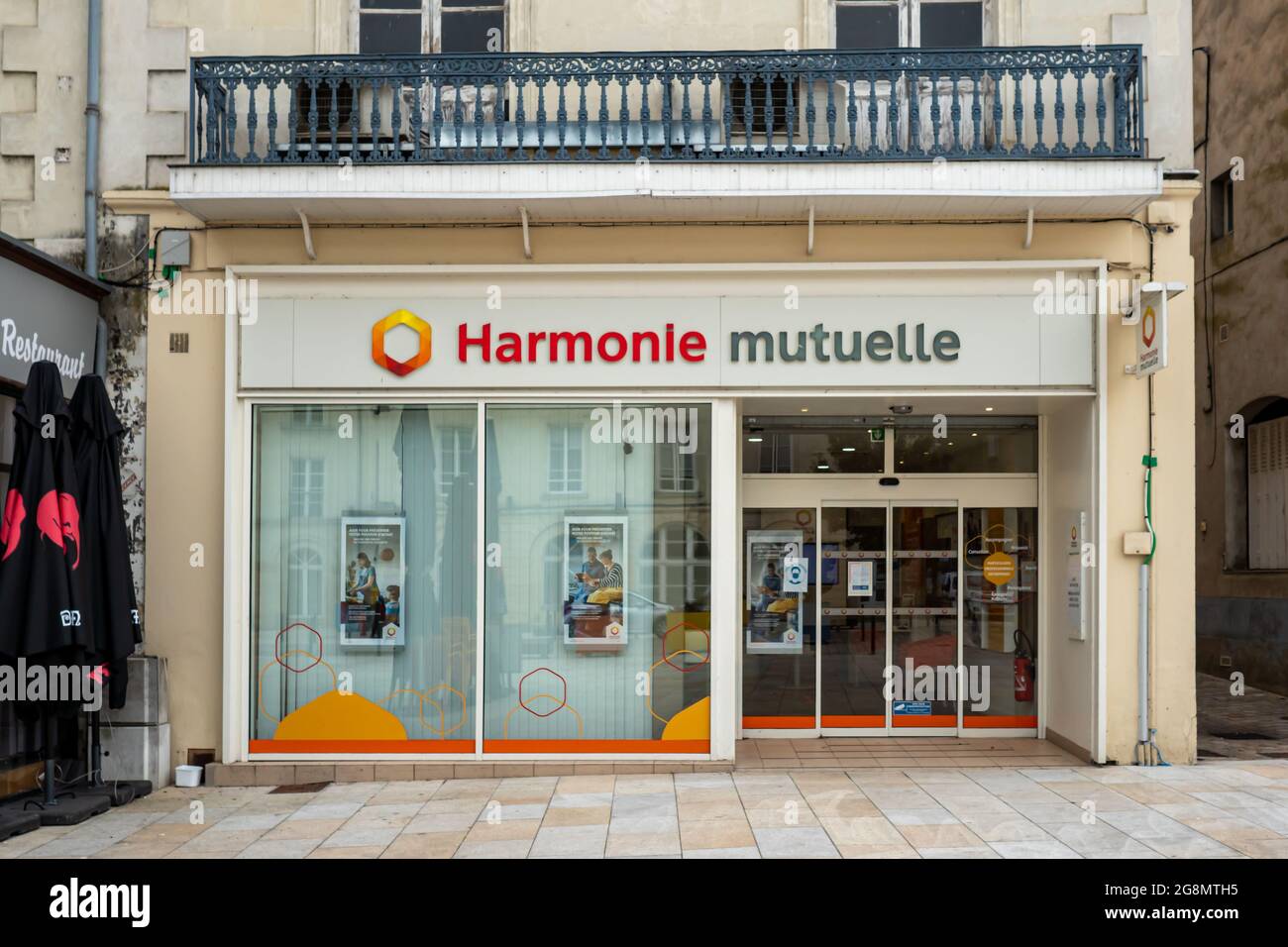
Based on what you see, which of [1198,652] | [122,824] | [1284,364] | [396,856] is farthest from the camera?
[1198,652]

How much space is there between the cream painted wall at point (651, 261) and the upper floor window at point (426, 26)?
165 centimetres

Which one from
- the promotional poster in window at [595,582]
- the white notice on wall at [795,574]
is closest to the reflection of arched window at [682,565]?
the promotional poster in window at [595,582]

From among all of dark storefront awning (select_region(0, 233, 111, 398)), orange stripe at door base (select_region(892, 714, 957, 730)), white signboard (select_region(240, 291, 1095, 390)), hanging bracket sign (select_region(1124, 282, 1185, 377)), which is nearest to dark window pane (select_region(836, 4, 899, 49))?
white signboard (select_region(240, 291, 1095, 390))

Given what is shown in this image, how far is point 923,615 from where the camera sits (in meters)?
9.99

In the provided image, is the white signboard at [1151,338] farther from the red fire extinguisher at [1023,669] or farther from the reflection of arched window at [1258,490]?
the reflection of arched window at [1258,490]

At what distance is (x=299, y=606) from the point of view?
891cm

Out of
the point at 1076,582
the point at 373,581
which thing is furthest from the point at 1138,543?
the point at 373,581

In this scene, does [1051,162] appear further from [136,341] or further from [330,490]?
[136,341]

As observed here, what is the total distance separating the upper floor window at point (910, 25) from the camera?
919 cm

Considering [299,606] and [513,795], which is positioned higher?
[299,606]

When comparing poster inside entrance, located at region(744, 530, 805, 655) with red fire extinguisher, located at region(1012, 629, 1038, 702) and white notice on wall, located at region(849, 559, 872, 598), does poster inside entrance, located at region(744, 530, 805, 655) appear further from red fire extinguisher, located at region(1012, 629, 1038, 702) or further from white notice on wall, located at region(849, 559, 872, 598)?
red fire extinguisher, located at region(1012, 629, 1038, 702)

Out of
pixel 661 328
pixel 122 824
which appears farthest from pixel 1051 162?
pixel 122 824

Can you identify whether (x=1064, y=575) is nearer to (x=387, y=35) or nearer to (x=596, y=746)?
(x=596, y=746)

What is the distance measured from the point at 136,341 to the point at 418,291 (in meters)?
2.26
